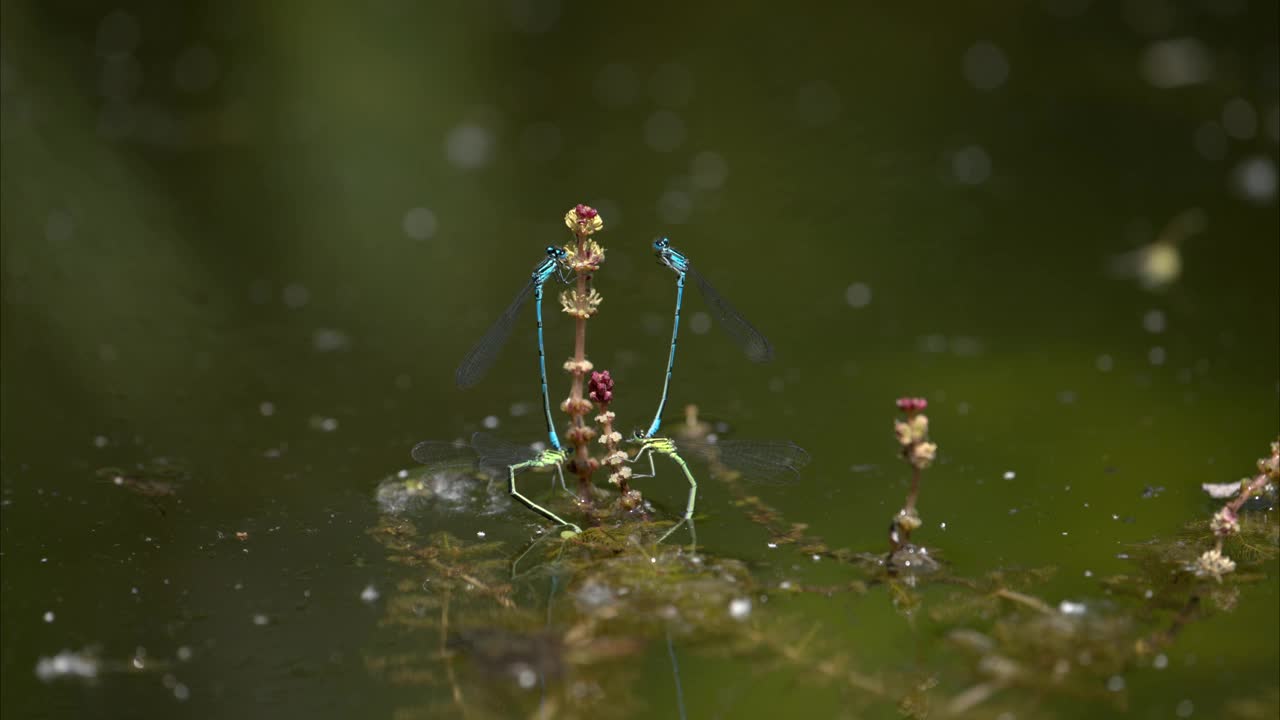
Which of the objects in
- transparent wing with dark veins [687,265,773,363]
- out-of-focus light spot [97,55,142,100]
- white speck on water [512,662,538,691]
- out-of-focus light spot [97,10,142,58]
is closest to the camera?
white speck on water [512,662,538,691]

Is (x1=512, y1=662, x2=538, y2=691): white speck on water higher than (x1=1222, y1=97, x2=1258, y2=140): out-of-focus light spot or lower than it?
lower

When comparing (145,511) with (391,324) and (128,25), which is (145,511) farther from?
(128,25)

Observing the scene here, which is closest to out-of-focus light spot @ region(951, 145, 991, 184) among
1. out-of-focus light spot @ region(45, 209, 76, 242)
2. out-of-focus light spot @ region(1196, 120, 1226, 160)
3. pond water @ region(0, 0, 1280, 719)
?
pond water @ region(0, 0, 1280, 719)

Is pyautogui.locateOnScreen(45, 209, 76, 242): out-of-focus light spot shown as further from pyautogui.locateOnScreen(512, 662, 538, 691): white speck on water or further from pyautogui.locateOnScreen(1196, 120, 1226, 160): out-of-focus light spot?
pyautogui.locateOnScreen(1196, 120, 1226, 160): out-of-focus light spot

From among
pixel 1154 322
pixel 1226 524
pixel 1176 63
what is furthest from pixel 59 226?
pixel 1176 63

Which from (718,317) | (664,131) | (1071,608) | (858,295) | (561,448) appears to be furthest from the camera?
(664,131)

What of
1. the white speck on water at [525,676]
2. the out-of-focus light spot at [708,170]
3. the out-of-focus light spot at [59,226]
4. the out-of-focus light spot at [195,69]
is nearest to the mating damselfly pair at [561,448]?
the white speck on water at [525,676]

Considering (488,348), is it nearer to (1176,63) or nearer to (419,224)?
(419,224)

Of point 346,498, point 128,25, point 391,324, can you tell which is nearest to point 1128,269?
point 391,324
